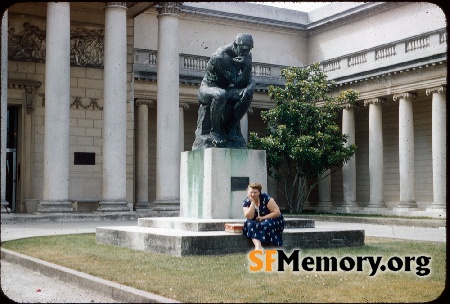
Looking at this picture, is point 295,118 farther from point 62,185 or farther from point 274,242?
point 274,242

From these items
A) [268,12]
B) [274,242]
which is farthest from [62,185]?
[268,12]

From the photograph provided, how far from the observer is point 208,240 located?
14.0m

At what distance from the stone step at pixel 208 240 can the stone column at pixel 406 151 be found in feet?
80.0

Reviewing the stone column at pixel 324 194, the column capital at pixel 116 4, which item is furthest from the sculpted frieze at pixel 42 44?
the stone column at pixel 324 194

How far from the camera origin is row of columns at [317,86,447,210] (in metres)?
37.4

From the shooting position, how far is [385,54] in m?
42.0

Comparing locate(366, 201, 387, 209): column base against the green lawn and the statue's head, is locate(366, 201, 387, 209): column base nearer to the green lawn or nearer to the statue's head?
the green lawn

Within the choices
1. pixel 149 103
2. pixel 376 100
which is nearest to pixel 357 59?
pixel 376 100

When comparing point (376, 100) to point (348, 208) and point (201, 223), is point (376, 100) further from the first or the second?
point (201, 223)

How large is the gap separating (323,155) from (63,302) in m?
32.3

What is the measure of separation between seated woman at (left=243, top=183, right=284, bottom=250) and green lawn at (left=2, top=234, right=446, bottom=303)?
0.54 metres

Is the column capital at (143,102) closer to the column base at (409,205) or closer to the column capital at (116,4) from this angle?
the column capital at (116,4)

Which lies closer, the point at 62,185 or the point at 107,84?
the point at 62,185

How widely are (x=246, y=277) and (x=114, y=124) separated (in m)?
23.7
